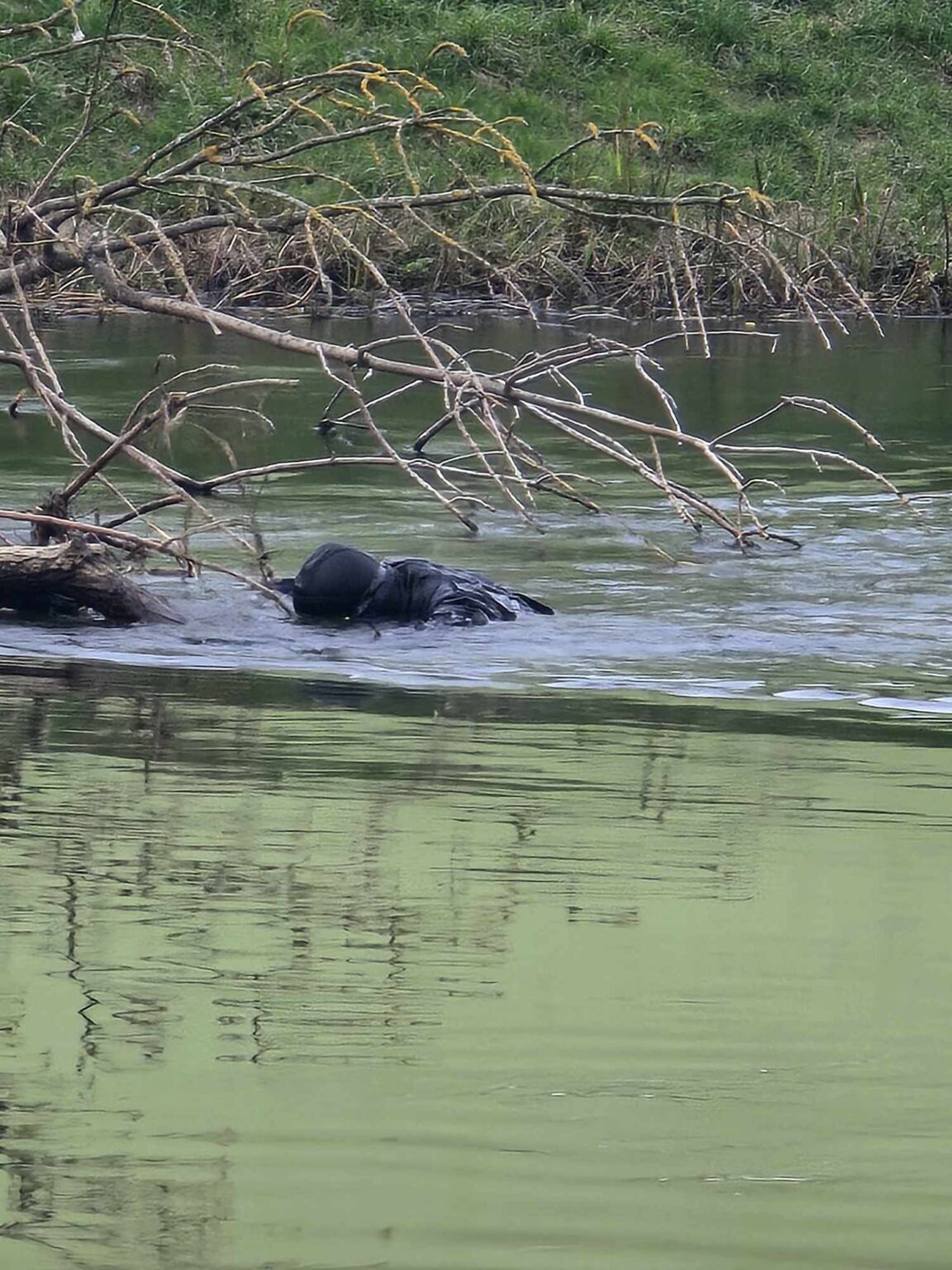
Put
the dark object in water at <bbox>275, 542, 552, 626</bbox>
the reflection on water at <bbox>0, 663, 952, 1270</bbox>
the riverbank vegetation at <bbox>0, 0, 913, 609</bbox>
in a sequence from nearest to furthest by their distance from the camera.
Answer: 1. the reflection on water at <bbox>0, 663, 952, 1270</bbox>
2. the riverbank vegetation at <bbox>0, 0, 913, 609</bbox>
3. the dark object in water at <bbox>275, 542, 552, 626</bbox>

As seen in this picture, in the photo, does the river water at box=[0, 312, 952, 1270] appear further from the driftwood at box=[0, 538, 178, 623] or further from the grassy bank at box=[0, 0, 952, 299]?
the grassy bank at box=[0, 0, 952, 299]

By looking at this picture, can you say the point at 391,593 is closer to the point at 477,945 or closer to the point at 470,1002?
the point at 477,945

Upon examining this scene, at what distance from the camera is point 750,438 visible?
1255cm

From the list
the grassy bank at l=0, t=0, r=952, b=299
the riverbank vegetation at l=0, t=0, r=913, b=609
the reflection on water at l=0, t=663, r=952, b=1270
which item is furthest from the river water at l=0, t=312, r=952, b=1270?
the grassy bank at l=0, t=0, r=952, b=299

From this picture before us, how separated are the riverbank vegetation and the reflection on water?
5.92ft

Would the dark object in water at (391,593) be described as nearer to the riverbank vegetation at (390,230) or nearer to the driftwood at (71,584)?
the riverbank vegetation at (390,230)

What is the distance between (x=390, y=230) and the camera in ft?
23.8

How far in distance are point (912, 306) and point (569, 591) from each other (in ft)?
43.1

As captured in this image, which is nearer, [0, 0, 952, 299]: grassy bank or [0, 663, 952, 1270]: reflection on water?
[0, 663, 952, 1270]: reflection on water

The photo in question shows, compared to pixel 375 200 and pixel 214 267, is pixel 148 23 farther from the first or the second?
pixel 375 200

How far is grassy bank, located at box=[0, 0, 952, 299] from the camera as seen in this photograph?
23.0m

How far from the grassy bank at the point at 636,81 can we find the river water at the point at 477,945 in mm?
15959

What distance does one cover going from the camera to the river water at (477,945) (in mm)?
2744

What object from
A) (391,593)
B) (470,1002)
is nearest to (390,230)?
(391,593)
